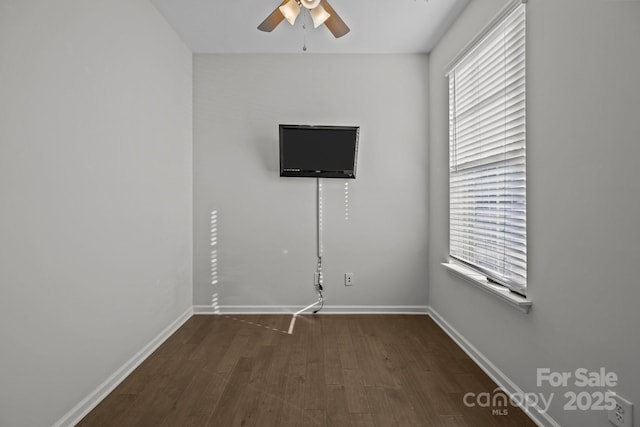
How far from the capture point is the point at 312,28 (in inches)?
122

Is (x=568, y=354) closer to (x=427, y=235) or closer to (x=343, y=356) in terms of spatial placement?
(x=343, y=356)

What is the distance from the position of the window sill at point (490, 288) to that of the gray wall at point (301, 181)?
0.88 meters

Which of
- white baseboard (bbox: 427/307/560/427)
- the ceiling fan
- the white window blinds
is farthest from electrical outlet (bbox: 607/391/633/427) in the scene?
the ceiling fan

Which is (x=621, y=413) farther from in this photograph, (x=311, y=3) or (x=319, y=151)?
(x=319, y=151)

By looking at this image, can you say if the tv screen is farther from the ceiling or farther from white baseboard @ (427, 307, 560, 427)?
white baseboard @ (427, 307, 560, 427)

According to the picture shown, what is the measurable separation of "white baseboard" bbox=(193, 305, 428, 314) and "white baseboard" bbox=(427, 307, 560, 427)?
339 millimetres

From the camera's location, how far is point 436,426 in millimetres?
1841

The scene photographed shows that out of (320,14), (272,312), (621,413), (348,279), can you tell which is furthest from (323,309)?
(320,14)

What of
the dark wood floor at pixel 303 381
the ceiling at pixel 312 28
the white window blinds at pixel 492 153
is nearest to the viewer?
the dark wood floor at pixel 303 381

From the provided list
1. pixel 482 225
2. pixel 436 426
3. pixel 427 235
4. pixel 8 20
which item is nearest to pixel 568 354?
pixel 436 426

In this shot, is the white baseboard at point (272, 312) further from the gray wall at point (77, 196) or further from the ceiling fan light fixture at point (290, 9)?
the ceiling fan light fixture at point (290, 9)

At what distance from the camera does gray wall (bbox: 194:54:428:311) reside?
3.65 m

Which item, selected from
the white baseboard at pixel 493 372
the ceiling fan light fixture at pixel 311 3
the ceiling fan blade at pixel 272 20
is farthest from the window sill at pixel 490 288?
the ceiling fan blade at pixel 272 20

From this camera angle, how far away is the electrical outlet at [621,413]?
1.33 metres
